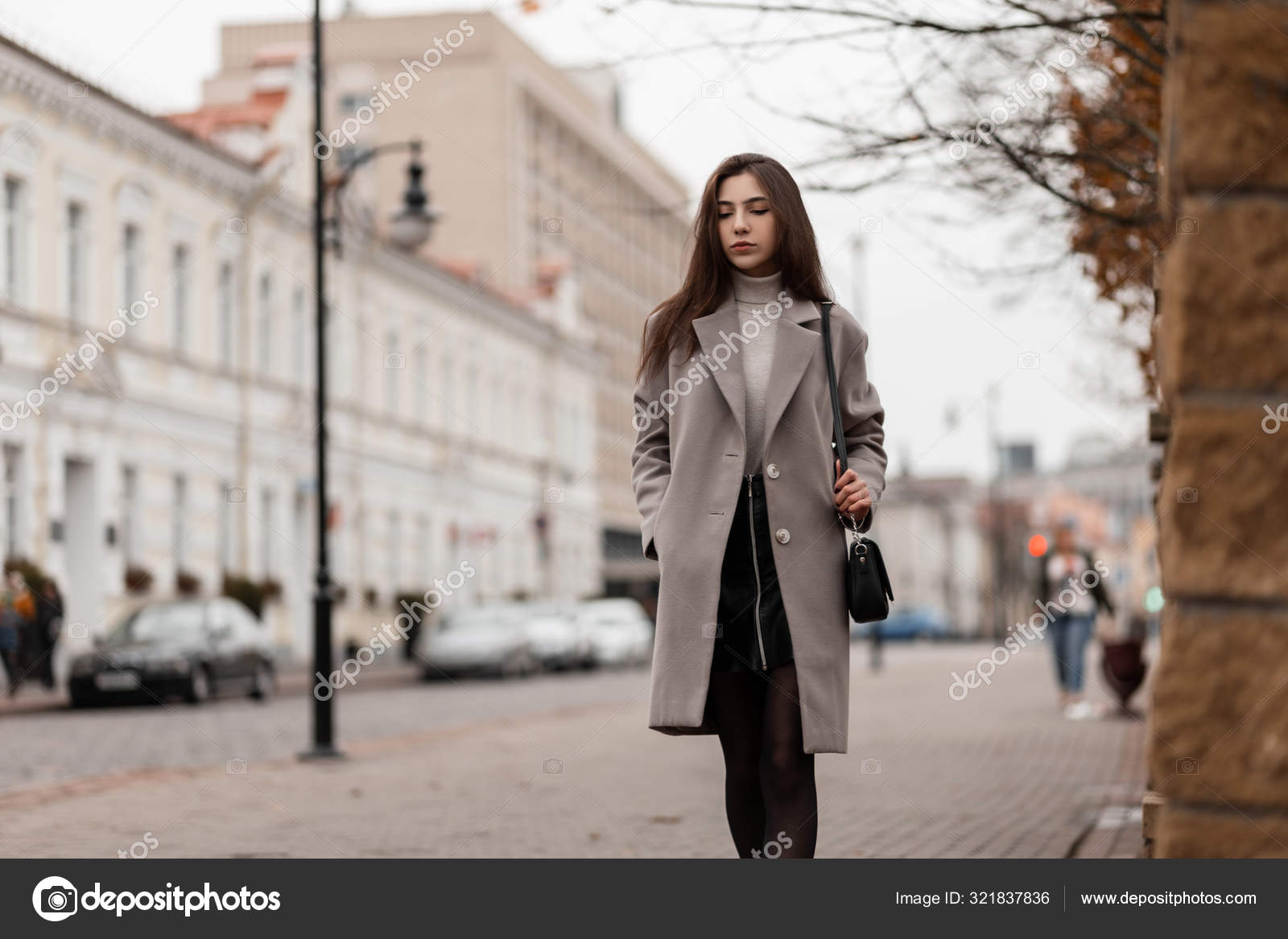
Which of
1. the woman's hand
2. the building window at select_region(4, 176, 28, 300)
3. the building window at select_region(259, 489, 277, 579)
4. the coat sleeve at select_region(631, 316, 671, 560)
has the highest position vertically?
the building window at select_region(4, 176, 28, 300)

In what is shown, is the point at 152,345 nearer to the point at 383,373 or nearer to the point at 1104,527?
the point at 383,373

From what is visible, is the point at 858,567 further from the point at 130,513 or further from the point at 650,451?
the point at 130,513

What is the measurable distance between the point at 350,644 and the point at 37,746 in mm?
26936

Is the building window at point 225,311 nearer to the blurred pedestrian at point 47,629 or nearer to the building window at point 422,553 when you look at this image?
the blurred pedestrian at point 47,629

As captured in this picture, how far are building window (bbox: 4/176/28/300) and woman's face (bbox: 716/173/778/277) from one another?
86.5 feet

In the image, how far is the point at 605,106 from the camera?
9194cm

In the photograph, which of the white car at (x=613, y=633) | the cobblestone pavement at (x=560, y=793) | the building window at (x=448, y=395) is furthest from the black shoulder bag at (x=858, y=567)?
the building window at (x=448, y=395)

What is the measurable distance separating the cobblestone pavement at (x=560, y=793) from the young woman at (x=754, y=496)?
3.21 m

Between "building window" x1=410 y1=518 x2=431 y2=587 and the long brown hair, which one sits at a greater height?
"building window" x1=410 y1=518 x2=431 y2=587

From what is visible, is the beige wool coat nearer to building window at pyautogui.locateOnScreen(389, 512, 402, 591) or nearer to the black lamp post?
the black lamp post

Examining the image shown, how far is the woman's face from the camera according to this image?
4.59 metres

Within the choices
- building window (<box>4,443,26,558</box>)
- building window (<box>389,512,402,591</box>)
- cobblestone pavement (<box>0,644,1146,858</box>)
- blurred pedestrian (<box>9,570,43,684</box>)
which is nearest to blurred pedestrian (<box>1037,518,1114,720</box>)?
cobblestone pavement (<box>0,644,1146,858</box>)
